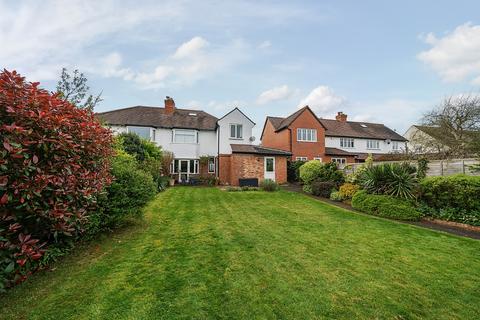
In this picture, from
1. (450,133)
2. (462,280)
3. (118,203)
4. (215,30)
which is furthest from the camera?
(450,133)

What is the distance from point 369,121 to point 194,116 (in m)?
30.0

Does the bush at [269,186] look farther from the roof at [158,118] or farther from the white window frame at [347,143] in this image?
the white window frame at [347,143]

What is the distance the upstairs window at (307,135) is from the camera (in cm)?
2819

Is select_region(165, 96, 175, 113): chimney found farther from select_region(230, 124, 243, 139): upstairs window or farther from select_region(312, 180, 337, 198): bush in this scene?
select_region(312, 180, 337, 198): bush

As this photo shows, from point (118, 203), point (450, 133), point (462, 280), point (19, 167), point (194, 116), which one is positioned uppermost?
point (194, 116)

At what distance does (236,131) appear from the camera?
82.7 feet

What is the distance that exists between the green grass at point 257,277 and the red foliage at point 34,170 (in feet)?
2.89

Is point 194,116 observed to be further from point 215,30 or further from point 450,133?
point 450,133

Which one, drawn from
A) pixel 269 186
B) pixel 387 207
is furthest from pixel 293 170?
Answer: pixel 387 207

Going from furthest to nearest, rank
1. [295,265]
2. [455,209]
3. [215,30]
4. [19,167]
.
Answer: [215,30]
[455,209]
[295,265]
[19,167]

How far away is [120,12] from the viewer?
31.6ft

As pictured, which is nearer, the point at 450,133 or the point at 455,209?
the point at 455,209

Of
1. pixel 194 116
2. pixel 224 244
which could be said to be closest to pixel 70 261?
pixel 224 244

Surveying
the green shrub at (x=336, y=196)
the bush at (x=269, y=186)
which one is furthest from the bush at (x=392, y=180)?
the bush at (x=269, y=186)
